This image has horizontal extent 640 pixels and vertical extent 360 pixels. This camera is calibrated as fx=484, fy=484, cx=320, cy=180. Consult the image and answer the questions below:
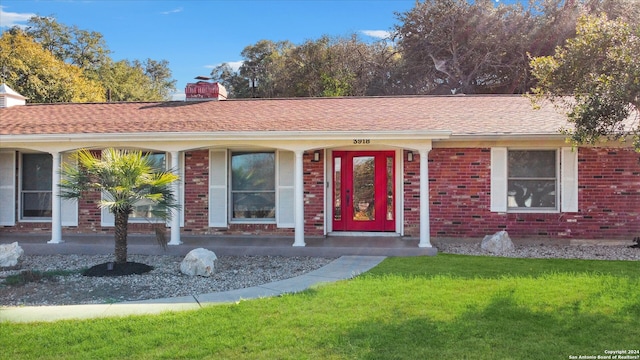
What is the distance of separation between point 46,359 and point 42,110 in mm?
11459

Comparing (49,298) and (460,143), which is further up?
(460,143)

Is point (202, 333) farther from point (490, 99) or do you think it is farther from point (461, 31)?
point (461, 31)

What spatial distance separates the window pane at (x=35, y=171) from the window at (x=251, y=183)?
477 centimetres

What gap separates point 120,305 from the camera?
241 inches

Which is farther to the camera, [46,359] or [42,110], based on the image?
[42,110]

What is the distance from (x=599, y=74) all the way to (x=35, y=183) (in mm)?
12449

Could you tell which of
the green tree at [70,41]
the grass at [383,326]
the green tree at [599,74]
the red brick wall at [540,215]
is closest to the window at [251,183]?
the red brick wall at [540,215]

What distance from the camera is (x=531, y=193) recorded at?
1109cm

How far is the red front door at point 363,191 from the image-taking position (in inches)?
459

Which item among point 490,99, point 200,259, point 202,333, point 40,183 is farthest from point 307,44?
point 202,333

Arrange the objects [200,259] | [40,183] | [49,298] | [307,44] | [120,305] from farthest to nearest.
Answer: [307,44]
[40,183]
[200,259]
[49,298]
[120,305]

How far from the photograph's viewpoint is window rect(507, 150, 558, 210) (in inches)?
435

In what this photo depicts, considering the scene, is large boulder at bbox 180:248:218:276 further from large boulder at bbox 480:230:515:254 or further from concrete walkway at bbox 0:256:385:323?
large boulder at bbox 480:230:515:254

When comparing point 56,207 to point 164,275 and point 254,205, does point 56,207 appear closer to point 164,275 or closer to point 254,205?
point 164,275
